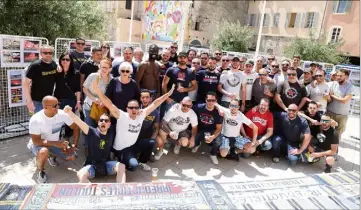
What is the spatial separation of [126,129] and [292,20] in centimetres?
2723

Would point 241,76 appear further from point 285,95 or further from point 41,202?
point 41,202

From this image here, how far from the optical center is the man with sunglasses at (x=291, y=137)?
5566 millimetres

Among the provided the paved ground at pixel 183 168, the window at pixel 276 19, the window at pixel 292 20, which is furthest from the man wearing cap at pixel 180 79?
the window at pixel 276 19

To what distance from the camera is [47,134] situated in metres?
4.25

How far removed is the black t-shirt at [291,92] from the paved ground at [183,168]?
1328mm

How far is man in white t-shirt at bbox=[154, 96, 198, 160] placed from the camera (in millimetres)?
5297

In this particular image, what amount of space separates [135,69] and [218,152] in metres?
2.43

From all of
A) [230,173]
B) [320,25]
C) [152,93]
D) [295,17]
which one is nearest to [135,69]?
[152,93]

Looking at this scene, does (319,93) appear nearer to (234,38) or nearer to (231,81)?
(231,81)

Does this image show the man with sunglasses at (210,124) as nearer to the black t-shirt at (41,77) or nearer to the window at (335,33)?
the black t-shirt at (41,77)

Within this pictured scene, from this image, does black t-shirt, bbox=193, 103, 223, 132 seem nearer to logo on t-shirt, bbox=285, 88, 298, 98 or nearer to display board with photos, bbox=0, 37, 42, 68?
logo on t-shirt, bbox=285, 88, 298, 98

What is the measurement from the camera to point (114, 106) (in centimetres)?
435

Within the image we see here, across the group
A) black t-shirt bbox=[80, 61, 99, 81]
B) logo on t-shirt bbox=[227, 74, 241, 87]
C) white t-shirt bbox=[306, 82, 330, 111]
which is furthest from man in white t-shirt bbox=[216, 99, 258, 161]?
black t-shirt bbox=[80, 61, 99, 81]

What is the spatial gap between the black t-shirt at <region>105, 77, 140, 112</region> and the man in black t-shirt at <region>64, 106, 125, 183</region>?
58 centimetres
